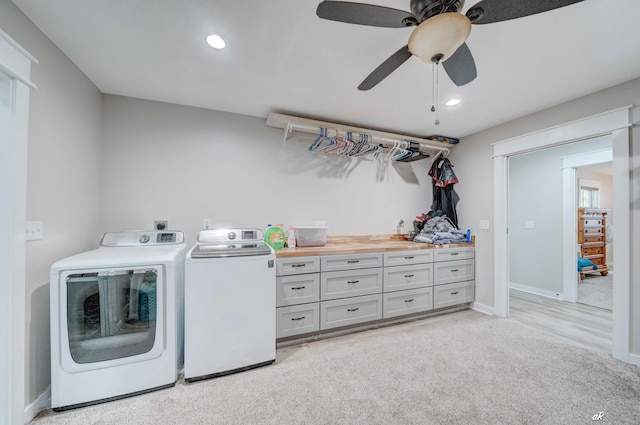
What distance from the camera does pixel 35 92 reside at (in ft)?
5.15

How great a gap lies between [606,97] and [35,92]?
4590 mm

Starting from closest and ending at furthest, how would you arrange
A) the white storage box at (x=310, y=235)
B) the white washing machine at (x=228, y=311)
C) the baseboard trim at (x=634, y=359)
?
the white washing machine at (x=228, y=311) < the baseboard trim at (x=634, y=359) < the white storage box at (x=310, y=235)

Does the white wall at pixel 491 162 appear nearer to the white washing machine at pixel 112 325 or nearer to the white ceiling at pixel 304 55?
the white ceiling at pixel 304 55

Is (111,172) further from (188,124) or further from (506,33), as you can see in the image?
(506,33)

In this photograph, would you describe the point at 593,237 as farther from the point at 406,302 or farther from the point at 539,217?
the point at 406,302

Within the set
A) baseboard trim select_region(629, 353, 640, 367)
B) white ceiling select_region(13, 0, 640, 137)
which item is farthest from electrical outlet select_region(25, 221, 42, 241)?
baseboard trim select_region(629, 353, 640, 367)

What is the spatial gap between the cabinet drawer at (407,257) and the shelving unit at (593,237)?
4.14 meters

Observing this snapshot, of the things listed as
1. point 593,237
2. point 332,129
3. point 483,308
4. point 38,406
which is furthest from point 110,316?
point 593,237

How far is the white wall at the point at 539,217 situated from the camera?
3.88 metres

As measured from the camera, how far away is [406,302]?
2.94 m

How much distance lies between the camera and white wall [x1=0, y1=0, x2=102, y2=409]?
5.03 feet

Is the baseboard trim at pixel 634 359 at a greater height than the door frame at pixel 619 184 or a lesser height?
lesser

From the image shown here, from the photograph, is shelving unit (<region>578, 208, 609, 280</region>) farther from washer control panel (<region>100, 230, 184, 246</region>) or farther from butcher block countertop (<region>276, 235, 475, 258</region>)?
washer control panel (<region>100, 230, 184, 246</region>)

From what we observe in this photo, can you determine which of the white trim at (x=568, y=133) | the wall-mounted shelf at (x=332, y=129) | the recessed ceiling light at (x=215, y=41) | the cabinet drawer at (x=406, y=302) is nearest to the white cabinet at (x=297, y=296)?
the cabinet drawer at (x=406, y=302)
